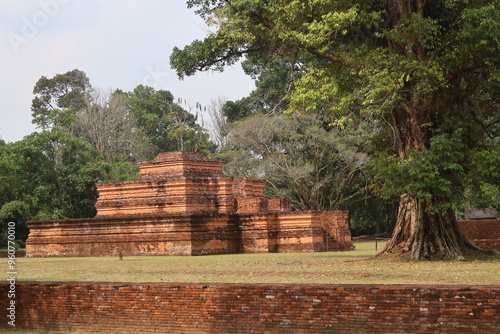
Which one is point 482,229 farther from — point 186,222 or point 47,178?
point 47,178

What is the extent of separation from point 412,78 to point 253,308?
920cm

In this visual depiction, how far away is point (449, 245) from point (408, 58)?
437 centimetres

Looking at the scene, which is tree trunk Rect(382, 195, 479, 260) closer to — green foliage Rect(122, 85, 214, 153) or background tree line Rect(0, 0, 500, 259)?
background tree line Rect(0, 0, 500, 259)

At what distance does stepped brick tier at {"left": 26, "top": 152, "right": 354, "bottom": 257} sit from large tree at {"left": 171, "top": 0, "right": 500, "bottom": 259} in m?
6.70

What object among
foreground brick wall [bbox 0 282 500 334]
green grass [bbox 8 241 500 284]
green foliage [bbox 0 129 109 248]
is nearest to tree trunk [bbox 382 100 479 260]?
green grass [bbox 8 241 500 284]

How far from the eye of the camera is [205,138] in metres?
50.7

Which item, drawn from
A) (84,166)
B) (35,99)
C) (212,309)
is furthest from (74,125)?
(212,309)

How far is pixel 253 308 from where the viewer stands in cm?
829

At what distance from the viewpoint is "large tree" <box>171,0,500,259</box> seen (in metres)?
15.6

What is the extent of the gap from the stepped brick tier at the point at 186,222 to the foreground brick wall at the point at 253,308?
44.7 ft

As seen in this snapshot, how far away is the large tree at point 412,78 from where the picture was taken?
1559 centimetres

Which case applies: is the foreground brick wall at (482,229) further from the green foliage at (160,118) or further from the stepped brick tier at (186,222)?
the green foliage at (160,118)

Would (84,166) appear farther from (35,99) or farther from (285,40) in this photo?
(35,99)

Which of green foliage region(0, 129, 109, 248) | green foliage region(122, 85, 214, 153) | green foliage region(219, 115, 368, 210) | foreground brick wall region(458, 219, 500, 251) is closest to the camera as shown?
foreground brick wall region(458, 219, 500, 251)
